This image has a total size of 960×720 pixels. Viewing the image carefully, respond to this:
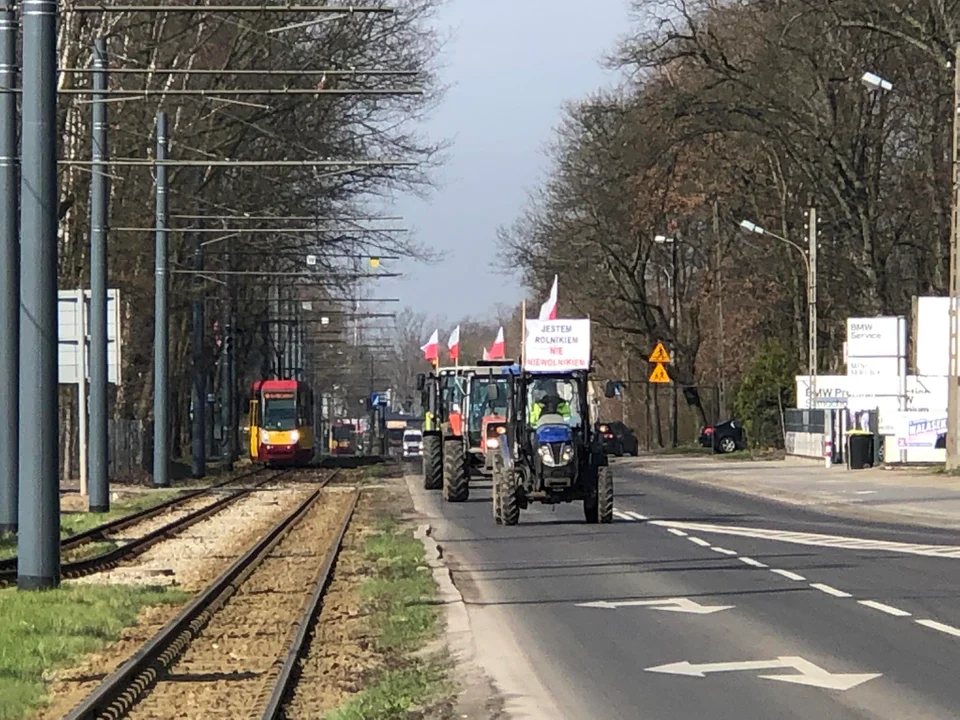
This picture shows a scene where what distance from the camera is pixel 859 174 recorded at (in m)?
50.2

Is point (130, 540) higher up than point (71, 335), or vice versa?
point (71, 335)

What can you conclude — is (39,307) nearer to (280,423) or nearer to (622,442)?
(280,423)

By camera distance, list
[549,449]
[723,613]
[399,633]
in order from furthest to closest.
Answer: [549,449] < [723,613] < [399,633]

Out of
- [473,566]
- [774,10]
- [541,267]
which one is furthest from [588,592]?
[541,267]

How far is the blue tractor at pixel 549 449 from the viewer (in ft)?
85.6

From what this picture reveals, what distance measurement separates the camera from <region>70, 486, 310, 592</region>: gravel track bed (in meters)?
19.7

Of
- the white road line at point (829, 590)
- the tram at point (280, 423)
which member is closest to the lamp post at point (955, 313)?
the white road line at point (829, 590)

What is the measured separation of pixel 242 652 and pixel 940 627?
5.34 metres

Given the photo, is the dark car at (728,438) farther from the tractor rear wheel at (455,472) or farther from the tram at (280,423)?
the tractor rear wheel at (455,472)

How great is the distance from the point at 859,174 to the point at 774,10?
269 inches

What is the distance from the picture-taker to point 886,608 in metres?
15.5

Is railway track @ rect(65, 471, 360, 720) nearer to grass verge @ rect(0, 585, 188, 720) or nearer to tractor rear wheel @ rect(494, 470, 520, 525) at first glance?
grass verge @ rect(0, 585, 188, 720)

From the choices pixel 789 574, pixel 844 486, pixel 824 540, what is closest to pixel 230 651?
pixel 789 574

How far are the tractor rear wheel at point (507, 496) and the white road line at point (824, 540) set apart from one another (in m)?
2.24
